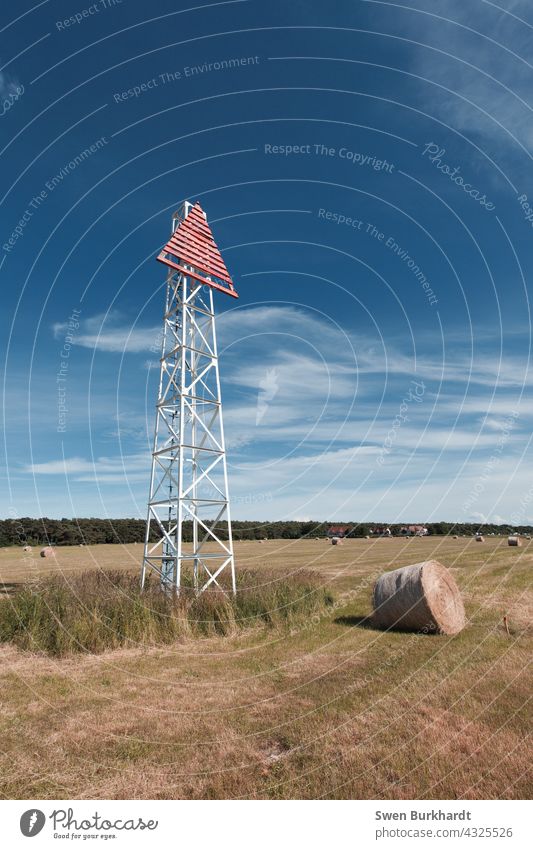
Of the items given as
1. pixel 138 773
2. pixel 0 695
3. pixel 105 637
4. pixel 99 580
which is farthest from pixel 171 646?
pixel 138 773

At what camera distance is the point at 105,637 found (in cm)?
1377

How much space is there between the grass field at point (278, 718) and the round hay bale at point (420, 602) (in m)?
0.53

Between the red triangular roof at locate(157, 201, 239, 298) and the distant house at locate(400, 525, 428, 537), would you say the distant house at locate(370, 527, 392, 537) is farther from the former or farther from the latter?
the red triangular roof at locate(157, 201, 239, 298)

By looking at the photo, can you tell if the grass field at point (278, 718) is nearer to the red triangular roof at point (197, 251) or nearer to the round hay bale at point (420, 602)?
the round hay bale at point (420, 602)

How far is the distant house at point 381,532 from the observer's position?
10175 cm

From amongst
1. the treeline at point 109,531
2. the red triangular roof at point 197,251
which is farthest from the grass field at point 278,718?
the treeline at point 109,531

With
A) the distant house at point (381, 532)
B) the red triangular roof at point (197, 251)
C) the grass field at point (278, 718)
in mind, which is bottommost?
the distant house at point (381, 532)

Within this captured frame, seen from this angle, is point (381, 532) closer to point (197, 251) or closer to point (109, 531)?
point (109, 531)

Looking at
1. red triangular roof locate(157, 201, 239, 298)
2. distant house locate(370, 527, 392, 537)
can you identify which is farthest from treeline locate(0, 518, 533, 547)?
red triangular roof locate(157, 201, 239, 298)

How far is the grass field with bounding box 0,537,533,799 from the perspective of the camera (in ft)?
20.7

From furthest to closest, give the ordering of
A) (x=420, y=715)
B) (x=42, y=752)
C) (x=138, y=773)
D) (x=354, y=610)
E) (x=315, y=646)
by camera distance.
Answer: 1. (x=354, y=610)
2. (x=315, y=646)
3. (x=420, y=715)
4. (x=42, y=752)
5. (x=138, y=773)

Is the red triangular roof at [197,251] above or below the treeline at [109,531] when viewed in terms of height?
above
